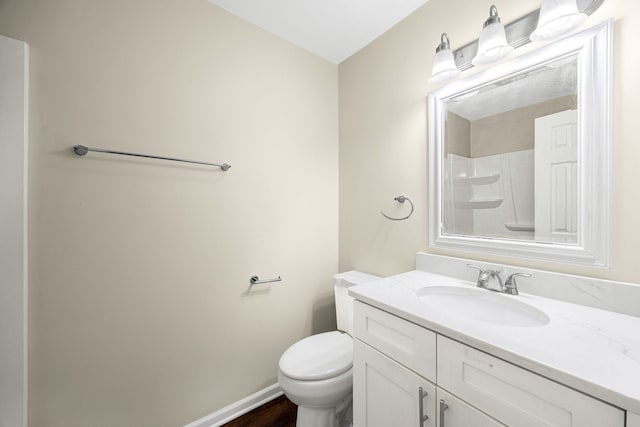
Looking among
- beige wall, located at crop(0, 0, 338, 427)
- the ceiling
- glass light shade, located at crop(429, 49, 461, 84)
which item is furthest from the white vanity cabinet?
the ceiling

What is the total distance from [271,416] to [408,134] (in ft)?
5.89

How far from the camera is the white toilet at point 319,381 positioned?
1115mm

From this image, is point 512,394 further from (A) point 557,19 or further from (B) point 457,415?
(A) point 557,19

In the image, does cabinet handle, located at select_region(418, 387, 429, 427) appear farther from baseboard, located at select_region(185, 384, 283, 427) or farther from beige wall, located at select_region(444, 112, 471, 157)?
baseboard, located at select_region(185, 384, 283, 427)

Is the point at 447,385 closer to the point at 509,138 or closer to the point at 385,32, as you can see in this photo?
the point at 509,138

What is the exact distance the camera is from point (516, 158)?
1029 mm

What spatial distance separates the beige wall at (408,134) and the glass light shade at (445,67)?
15cm

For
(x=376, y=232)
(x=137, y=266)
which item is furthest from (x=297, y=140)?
(x=137, y=266)

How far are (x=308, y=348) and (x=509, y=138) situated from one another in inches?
54.5

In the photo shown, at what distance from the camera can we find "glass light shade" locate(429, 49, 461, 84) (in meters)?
1.13

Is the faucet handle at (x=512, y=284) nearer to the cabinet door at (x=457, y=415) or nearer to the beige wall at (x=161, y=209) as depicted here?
the cabinet door at (x=457, y=415)

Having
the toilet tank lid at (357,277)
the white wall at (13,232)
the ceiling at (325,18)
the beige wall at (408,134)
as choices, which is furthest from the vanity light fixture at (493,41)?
the white wall at (13,232)

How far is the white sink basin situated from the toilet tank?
19.0 inches

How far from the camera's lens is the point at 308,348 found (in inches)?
52.6
